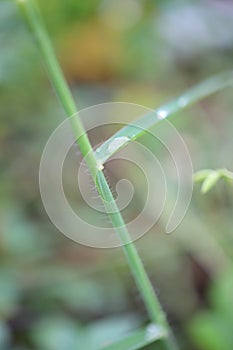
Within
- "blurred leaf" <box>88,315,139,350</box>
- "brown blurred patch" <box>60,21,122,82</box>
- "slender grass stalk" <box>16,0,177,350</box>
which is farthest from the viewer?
"brown blurred patch" <box>60,21,122,82</box>

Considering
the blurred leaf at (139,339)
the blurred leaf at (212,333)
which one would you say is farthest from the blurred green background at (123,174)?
the blurred leaf at (139,339)

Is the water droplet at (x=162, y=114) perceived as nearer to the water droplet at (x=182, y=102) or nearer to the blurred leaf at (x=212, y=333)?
the water droplet at (x=182, y=102)

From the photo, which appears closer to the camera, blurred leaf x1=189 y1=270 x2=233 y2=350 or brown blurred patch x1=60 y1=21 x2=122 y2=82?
blurred leaf x1=189 y1=270 x2=233 y2=350

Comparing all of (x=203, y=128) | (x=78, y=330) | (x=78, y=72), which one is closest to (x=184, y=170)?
(x=203, y=128)

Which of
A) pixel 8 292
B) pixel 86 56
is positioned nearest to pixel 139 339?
pixel 8 292

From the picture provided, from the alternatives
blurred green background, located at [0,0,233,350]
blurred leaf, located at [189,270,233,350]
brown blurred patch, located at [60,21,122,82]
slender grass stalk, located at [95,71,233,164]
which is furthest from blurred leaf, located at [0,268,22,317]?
brown blurred patch, located at [60,21,122,82]

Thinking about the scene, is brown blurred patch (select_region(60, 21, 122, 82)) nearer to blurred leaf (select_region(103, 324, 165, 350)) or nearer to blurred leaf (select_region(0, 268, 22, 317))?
blurred leaf (select_region(0, 268, 22, 317))

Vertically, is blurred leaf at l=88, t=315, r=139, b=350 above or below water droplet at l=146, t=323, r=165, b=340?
above
